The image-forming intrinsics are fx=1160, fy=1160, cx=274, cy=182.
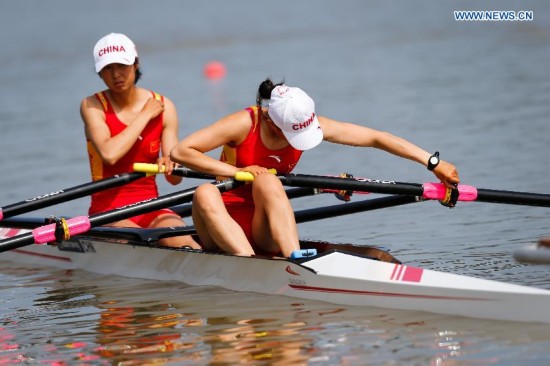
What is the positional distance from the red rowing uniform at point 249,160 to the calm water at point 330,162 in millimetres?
568

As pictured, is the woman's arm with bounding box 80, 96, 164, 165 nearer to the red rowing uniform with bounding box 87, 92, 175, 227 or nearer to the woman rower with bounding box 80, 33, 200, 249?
the woman rower with bounding box 80, 33, 200, 249

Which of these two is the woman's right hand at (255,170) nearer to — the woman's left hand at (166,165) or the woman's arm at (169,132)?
the woman's left hand at (166,165)

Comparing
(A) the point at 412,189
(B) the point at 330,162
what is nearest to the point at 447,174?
(A) the point at 412,189

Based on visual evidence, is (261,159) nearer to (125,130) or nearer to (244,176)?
(244,176)

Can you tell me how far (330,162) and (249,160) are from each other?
5420 millimetres

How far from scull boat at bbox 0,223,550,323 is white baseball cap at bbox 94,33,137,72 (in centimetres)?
126

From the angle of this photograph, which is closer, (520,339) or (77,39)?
(520,339)

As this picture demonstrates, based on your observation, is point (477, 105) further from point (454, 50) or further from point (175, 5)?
point (175, 5)

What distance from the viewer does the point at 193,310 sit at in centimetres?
753

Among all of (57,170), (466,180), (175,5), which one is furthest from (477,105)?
(175,5)

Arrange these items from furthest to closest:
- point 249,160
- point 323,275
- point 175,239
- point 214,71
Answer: point 214,71 → point 175,239 → point 249,160 → point 323,275

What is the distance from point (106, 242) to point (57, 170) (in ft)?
→ 16.5

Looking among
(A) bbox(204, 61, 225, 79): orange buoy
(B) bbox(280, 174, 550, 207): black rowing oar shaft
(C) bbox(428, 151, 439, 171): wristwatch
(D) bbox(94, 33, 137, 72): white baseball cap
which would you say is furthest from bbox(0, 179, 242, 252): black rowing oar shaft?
(A) bbox(204, 61, 225, 79): orange buoy

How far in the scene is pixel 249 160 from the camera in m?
7.80
